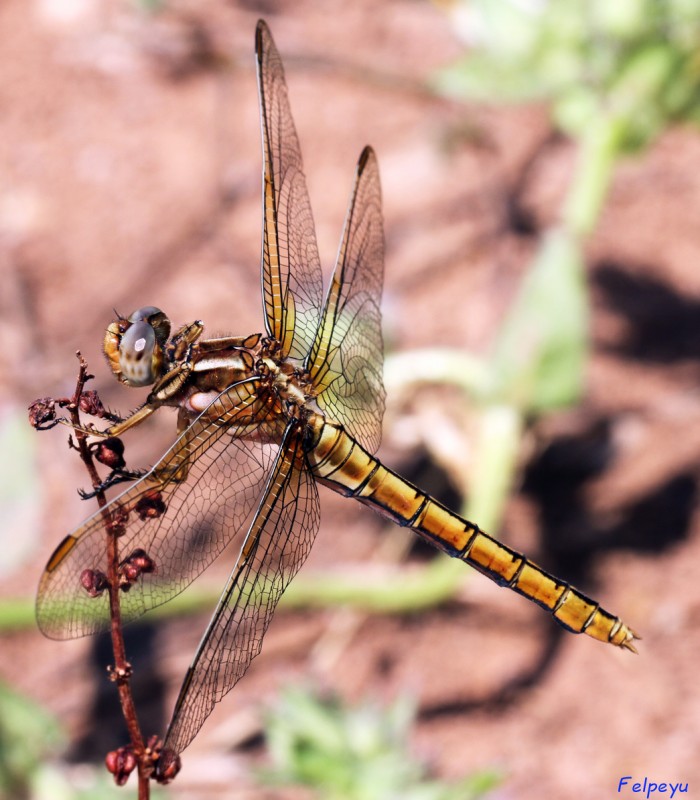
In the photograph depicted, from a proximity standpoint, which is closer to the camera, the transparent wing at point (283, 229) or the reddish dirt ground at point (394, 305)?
the transparent wing at point (283, 229)

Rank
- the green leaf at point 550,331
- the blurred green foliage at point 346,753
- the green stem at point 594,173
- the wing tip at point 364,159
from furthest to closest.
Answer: the green stem at point 594,173 → the green leaf at point 550,331 → the blurred green foliage at point 346,753 → the wing tip at point 364,159

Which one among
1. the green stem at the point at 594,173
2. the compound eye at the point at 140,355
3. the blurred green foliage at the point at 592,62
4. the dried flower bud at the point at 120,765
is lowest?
the dried flower bud at the point at 120,765

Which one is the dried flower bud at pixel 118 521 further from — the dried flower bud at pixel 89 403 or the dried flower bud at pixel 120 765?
the dried flower bud at pixel 120 765

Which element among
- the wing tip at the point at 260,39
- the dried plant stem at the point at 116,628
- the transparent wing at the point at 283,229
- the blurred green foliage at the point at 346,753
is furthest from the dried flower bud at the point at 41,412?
the blurred green foliage at the point at 346,753

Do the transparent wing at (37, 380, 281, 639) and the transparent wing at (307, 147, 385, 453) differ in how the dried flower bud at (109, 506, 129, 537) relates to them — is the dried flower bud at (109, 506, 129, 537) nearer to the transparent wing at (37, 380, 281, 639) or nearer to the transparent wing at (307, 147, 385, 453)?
the transparent wing at (37, 380, 281, 639)

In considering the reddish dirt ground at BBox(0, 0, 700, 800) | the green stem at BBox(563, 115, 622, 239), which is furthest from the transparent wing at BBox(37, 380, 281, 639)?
the green stem at BBox(563, 115, 622, 239)

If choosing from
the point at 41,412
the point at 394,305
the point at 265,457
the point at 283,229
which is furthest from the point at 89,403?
the point at 394,305

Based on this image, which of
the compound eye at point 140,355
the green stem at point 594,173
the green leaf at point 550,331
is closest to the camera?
the compound eye at point 140,355
